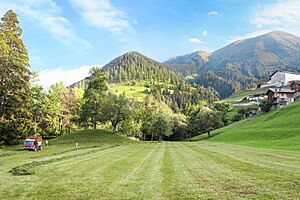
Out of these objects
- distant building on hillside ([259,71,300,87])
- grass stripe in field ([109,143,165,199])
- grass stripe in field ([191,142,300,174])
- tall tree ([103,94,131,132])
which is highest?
distant building on hillside ([259,71,300,87])

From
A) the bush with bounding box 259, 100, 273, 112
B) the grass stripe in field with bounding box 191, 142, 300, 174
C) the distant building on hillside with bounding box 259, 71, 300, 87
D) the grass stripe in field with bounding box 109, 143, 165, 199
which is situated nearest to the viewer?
the grass stripe in field with bounding box 109, 143, 165, 199

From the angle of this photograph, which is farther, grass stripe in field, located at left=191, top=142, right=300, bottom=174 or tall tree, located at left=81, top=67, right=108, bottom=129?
tall tree, located at left=81, top=67, right=108, bottom=129

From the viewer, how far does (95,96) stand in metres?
68.5

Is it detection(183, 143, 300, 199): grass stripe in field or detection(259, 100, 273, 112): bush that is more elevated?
detection(259, 100, 273, 112): bush

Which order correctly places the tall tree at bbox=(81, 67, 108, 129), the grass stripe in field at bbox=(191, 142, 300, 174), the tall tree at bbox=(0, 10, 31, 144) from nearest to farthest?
the grass stripe in field at bbox=(191, 142, 300, 174), the tall tree at bbox=(0, 10, 31, 144), the tall tree at bbox=(81, 67, 108, 129)

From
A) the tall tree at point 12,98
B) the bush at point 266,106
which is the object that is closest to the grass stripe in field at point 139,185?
the tall tree at point 12,98

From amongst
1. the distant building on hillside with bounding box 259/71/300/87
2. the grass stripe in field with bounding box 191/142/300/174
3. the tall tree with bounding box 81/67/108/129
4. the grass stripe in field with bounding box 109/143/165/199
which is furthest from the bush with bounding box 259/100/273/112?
the distant building on hillside with bounding box 259/71/300/87

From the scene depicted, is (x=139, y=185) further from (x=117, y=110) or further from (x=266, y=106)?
(x=266, y=106)

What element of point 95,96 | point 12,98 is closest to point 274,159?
point 12,98

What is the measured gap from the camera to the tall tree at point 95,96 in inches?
2726

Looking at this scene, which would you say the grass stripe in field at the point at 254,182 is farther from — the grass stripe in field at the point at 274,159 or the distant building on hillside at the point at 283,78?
the distant building on hillside at the point at 283,78

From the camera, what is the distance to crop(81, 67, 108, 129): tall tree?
69.2 meters

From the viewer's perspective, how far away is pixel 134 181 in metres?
12.7

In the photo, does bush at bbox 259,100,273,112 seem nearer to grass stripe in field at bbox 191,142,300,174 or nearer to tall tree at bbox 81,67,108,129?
tall tree at bbox 81,67,108,129
